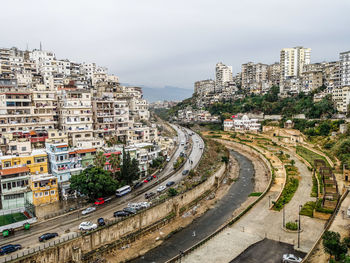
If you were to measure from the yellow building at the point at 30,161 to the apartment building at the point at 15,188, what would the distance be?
1522 millimetres

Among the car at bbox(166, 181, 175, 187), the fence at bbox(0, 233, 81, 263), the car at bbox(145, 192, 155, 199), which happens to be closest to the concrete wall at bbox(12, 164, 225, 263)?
the fence at bbox(0, 233, 81, 263)

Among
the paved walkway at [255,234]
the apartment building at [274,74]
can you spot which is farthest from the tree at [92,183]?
the apartment building at [274,74]

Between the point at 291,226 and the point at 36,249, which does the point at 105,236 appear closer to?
the point at 36,249

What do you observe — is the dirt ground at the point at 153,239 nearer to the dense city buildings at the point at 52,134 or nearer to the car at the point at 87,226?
the car at the point at 87,226

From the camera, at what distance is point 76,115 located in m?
54.6

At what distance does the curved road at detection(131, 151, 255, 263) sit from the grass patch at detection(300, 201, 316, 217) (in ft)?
32.6

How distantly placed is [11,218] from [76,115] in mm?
25381

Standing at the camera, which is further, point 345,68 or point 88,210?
point 345,68

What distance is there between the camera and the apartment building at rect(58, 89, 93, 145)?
5388 centimetres

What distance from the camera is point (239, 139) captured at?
305ft

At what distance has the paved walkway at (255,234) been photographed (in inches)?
1156

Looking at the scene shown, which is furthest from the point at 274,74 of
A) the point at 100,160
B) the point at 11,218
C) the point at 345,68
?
the point at 11,218

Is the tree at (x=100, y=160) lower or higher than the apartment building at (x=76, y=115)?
lower

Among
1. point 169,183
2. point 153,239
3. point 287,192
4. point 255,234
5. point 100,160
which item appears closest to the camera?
point 255,234
